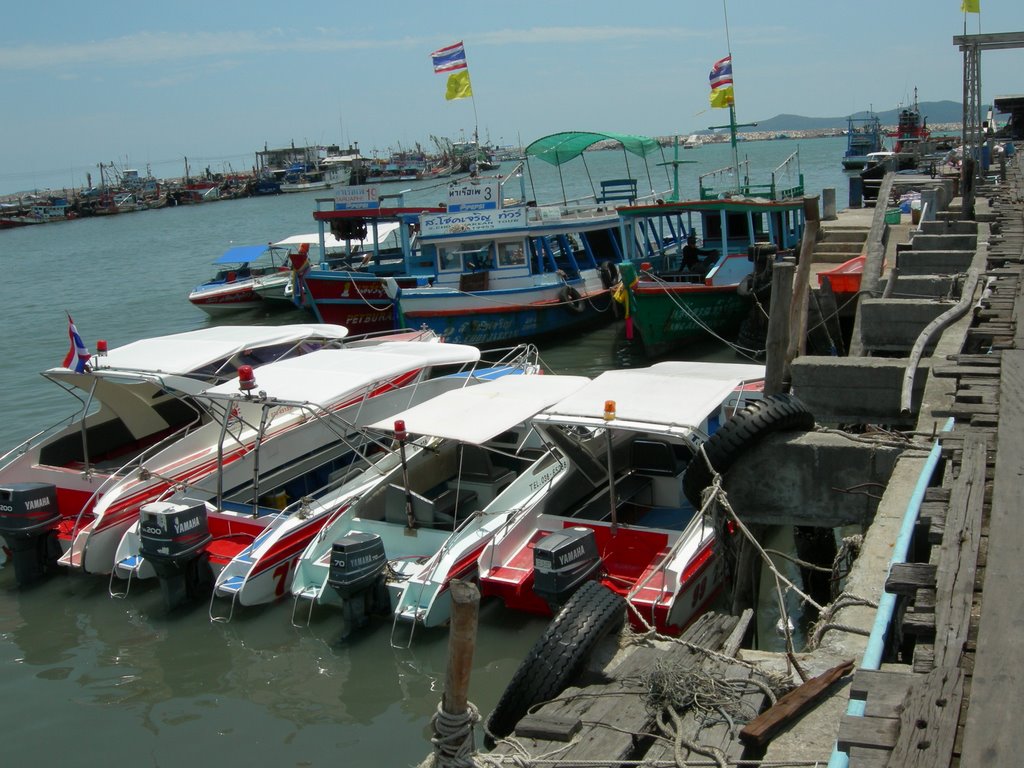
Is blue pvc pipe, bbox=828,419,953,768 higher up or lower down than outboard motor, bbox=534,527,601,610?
higher up

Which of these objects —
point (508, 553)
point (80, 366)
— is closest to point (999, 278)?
point (508, 553)

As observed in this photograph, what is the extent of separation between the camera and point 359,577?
8.81m

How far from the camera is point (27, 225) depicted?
9162 centimetres

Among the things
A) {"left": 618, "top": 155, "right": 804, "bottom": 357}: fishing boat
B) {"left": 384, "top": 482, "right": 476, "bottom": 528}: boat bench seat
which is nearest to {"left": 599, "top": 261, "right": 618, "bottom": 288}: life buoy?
{"left": 618, "top": 155, "right": 804, "bottom": 357}: fishing boat

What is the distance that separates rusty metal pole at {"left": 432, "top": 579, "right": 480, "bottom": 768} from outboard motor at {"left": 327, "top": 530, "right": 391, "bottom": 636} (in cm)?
469

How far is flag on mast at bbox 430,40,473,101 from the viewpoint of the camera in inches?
1039

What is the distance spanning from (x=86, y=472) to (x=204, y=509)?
2316mm

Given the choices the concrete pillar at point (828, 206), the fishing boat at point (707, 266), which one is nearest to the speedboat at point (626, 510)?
the fishing boat at point (707, 266)

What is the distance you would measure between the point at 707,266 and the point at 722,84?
493 centimetres

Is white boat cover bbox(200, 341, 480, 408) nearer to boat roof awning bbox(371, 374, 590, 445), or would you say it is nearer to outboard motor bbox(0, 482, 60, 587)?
boat roof awning bbox(371, 374, 590, 445)

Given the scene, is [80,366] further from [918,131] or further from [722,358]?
[918,131]

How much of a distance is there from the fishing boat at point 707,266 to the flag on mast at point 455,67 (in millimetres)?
6096

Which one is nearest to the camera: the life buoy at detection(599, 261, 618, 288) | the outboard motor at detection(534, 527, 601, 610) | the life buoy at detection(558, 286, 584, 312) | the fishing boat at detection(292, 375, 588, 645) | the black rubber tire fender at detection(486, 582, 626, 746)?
the black rubber tire fender at detection(486, 582, 626, 746)

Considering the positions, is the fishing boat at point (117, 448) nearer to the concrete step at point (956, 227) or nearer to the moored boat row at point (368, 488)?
the moored boat row at point (368, 488)
